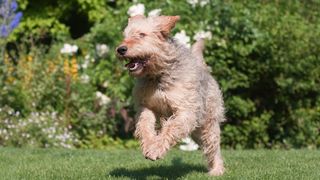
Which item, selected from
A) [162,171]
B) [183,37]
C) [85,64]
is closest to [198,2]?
[183,37]

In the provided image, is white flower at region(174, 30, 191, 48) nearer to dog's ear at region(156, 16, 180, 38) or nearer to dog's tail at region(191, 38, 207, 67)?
dog's tail at region(191, 38, 207, 67)

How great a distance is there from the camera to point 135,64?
5.92 m

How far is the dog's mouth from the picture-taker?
5.89 m

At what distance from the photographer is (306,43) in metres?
11.0

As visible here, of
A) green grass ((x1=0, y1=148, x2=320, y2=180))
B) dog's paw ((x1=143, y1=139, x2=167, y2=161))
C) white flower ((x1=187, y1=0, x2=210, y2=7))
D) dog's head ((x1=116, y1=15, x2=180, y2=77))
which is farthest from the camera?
white flower ((x1=187, y1=0, x2=210, y2=7))

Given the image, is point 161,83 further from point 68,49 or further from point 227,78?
point 68,49

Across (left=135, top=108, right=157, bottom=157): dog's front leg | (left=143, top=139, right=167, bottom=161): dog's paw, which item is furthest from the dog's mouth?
(left=143, top=139, right=167, bottom=161): dog's paw

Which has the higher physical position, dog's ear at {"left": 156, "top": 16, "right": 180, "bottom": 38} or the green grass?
dog's ear at {"left": 156, "top": 16, "right": 180, "bottom": 38}

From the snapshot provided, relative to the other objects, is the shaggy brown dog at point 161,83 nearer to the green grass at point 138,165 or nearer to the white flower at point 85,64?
the green grass at point 138,165

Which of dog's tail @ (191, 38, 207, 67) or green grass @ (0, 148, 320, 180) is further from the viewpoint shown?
dog's tail @ (191, 38, 207, 67)

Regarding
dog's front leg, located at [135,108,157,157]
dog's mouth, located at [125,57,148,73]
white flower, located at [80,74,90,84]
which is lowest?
white flower, located at [80,74,90,84]

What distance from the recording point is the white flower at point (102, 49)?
11305 mm

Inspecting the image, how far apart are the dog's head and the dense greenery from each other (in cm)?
457

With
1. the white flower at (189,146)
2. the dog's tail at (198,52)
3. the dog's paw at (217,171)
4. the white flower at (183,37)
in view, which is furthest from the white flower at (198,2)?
the dog's paw at (217,171)
